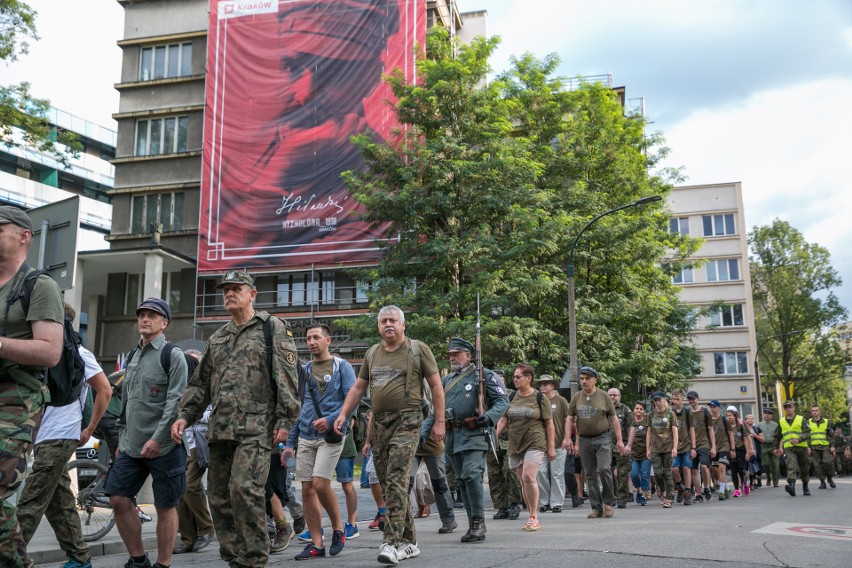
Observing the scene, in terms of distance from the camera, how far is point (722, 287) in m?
61.0

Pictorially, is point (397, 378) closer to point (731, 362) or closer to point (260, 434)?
point (260, 434)

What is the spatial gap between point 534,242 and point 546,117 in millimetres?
7804

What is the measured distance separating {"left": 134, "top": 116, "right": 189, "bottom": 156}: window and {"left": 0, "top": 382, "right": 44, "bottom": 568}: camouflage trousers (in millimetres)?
36502

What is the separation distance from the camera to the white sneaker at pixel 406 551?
22.9 ft

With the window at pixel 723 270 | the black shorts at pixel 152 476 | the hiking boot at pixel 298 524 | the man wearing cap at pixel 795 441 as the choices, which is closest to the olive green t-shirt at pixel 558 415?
the hiking boot at pixel 298 524

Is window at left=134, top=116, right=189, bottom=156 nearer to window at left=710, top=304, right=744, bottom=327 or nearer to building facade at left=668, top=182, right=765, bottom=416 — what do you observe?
building facade at left=668, top=182, right=765, bottom=416

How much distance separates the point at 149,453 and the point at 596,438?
752 centimetres

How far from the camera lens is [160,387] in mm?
6504

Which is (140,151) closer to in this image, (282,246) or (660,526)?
(282,246)

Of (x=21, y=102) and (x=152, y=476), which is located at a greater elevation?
(x=21, y=102)

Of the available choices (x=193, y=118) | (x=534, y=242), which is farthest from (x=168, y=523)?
(x=193, y=118)

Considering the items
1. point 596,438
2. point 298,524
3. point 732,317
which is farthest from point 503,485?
point 732,317

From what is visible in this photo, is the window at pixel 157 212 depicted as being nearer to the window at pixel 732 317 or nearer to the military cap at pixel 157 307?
the military cap at pixel 157 307

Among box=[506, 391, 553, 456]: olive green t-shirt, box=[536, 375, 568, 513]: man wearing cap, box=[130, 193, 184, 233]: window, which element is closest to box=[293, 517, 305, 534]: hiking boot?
box=[506, 391, 553, 456]: olive green t-shirt
